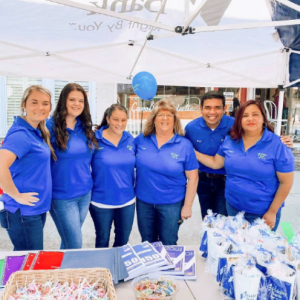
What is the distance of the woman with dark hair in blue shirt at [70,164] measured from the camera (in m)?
2.21

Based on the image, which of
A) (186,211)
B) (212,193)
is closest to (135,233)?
(212,193)

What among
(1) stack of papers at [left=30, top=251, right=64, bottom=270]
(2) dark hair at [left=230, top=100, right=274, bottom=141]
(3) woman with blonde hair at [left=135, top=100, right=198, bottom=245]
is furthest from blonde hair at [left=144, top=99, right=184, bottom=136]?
(1) stack of papers at [left=30, top=251, right=64, bottom=270]

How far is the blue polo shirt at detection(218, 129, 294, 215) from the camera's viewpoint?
6.96 feet

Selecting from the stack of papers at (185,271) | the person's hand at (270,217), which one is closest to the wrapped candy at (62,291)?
the stack of papers at (185,271)

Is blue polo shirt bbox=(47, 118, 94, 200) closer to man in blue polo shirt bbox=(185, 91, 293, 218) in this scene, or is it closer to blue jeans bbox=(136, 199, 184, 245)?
blue jeans bbox=(136, 199, 184, 245)

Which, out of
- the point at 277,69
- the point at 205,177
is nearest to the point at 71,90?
the point at 205,177

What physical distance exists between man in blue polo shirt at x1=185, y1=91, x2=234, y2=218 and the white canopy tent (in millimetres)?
707

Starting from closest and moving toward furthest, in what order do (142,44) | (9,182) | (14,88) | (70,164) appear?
(9,182), (70,164), (142,44), (14,88)

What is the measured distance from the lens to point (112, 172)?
233 centimetres

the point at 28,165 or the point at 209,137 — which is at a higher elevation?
the point at 209,137

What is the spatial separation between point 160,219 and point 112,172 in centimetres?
59

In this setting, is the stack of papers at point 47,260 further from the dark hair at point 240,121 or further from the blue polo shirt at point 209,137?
the blue polo shirt at point 209,137

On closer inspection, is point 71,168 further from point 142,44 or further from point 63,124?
point 142,44

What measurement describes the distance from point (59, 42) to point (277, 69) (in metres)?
2.50
